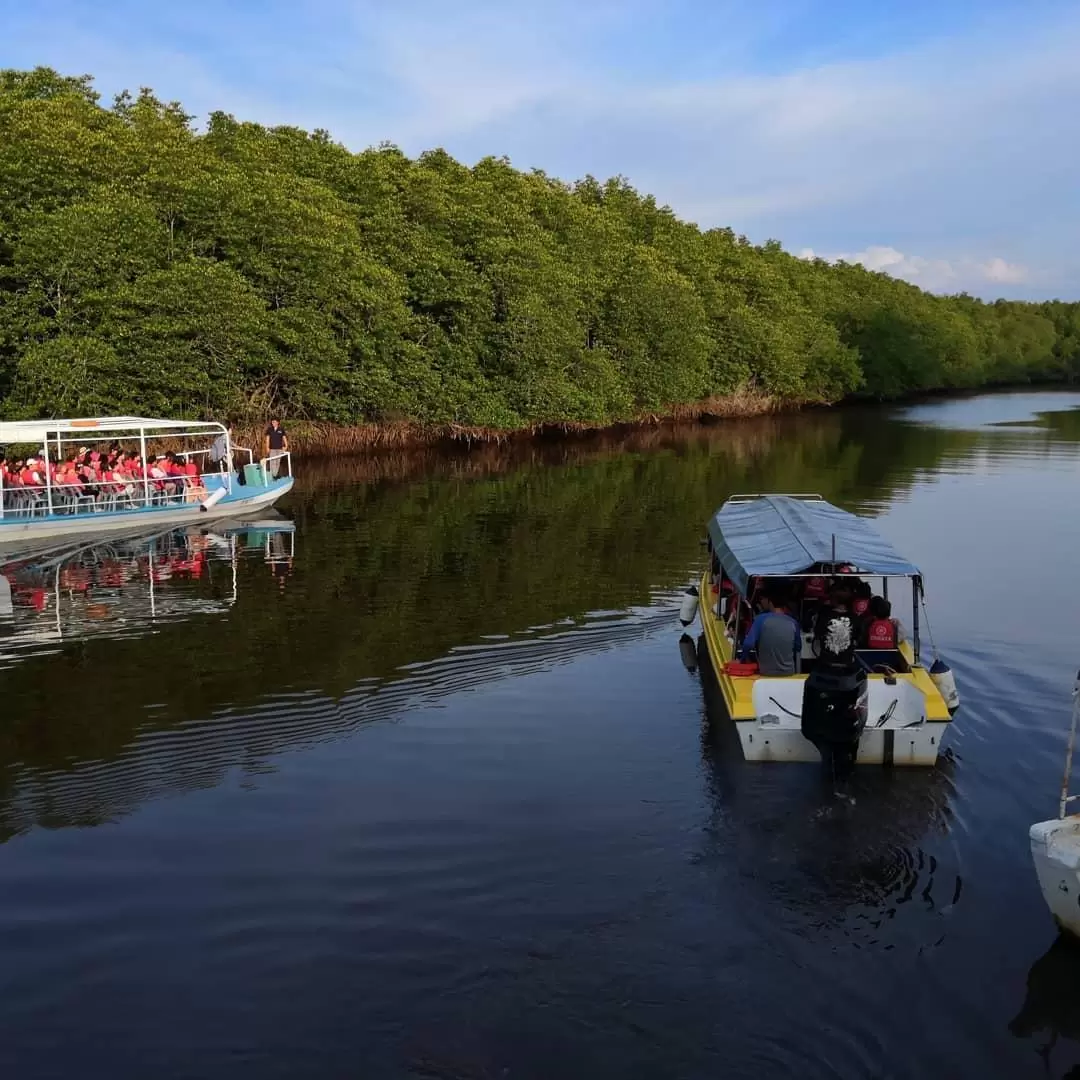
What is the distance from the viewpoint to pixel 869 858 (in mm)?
10078

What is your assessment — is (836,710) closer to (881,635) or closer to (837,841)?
(837,841)

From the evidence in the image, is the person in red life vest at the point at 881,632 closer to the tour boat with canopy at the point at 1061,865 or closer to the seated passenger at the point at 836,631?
the seated passenger at the point at 836,631

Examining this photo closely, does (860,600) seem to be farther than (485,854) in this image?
Yes

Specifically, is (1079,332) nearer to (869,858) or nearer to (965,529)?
(965,529)

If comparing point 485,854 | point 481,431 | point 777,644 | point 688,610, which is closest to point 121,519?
point 688,610

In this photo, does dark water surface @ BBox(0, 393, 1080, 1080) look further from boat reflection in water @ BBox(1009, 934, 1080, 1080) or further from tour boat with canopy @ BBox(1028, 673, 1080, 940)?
tour boat with canopy @ BBox(1028, 673, 1080, 940)

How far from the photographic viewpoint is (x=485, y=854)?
33.0ft

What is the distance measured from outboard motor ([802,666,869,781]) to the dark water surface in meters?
0.62

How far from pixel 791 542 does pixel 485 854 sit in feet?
22.9

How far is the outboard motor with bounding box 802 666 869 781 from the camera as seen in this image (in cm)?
1106

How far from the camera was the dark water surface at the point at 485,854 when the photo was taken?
750 cm

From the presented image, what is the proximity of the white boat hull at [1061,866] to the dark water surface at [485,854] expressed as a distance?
1.50ft

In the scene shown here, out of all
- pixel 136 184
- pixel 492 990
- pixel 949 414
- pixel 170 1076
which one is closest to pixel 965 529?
pixel 492 990

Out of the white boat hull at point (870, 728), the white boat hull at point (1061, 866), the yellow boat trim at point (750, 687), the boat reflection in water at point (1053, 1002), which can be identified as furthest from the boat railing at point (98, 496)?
the boat reflection in water at point (1053, 1002)
